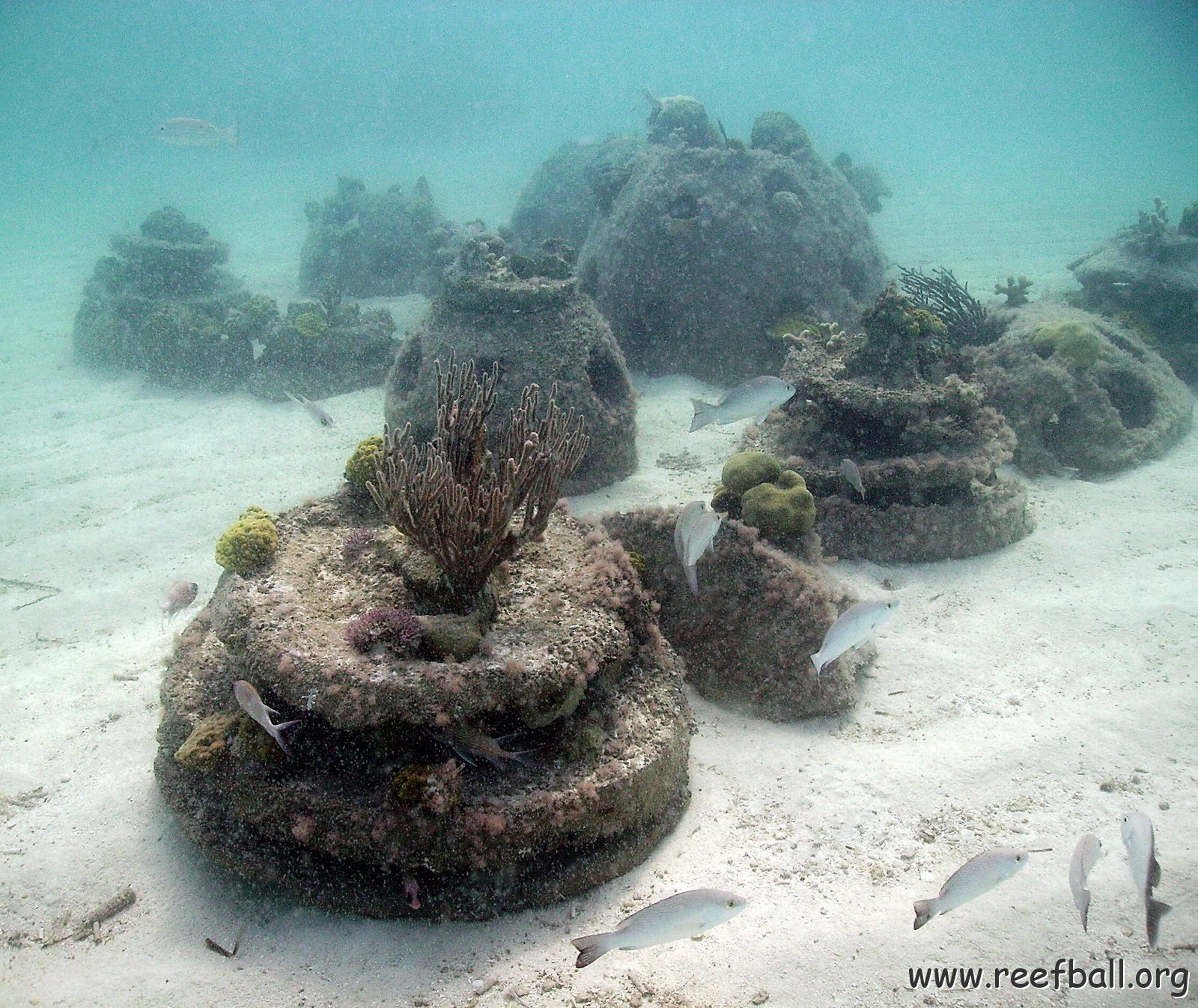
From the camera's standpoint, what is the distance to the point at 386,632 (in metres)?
3.30

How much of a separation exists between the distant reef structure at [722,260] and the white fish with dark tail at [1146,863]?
8383 millimetres

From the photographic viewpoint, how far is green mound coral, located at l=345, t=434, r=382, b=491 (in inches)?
176

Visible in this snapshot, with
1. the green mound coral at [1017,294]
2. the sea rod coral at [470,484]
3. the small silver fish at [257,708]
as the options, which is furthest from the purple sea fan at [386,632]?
the green mound coral at [1017,294]

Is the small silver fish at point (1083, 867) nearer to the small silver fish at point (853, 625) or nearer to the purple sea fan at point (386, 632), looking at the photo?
the small silver fish at point (853, 625)

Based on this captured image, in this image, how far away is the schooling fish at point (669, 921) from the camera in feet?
7.05

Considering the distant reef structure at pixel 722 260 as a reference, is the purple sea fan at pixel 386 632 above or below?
below

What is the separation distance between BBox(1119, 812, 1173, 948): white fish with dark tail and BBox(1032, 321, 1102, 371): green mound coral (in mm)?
7272

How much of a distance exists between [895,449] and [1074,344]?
11.5ft

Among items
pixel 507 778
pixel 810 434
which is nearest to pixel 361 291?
pixel 810 434

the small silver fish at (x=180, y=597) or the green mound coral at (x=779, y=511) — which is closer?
the green mound coral at (x=779, y=511)

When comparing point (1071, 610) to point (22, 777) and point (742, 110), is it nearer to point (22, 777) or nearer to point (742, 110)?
point (22, 777)

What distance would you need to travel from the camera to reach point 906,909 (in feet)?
9.39

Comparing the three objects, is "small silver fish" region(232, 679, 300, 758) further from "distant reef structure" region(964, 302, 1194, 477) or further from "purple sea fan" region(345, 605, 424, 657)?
"distant reef structure" region(964, 302, 1194, 477)

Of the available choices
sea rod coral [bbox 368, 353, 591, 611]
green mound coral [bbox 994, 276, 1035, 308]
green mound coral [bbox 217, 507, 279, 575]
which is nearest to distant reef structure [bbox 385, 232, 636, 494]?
sea rod coral [bbox 368, 353, 591, 611]
